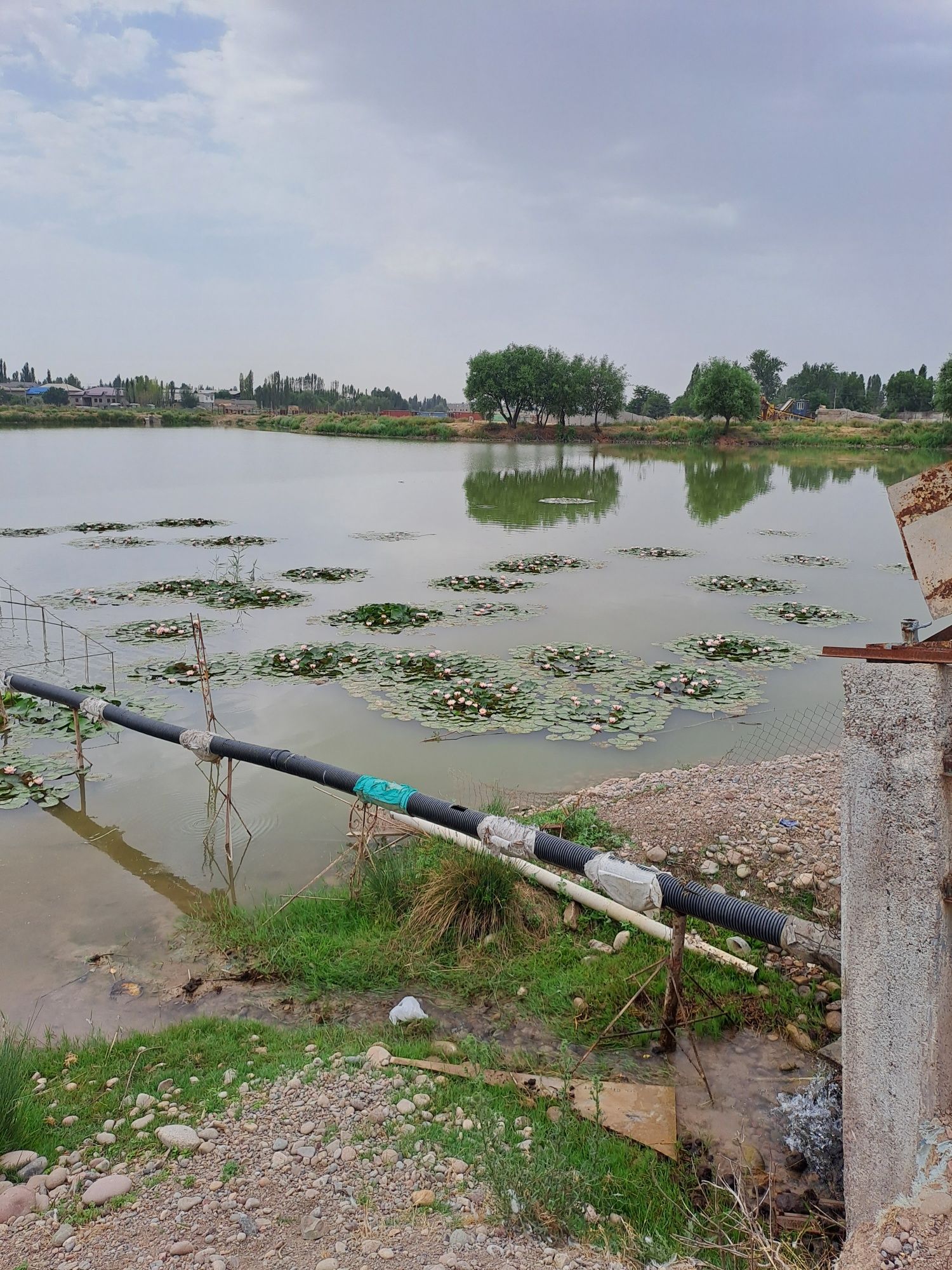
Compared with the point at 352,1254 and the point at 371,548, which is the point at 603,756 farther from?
the point at 371,548

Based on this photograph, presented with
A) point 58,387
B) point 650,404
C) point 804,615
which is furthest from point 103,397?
point 804,615

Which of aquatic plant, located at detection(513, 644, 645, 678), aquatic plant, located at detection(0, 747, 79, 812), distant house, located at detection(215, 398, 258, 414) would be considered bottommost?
aquatic plant, located at detection(0, 747, 79, 812)

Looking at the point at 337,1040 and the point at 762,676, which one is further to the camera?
the point at 762,676

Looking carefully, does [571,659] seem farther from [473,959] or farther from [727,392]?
[727,392]

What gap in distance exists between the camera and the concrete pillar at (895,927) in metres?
2.61

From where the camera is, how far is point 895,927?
269 centimetres

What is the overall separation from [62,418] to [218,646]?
242 ft

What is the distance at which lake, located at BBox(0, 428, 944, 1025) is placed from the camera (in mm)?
6066

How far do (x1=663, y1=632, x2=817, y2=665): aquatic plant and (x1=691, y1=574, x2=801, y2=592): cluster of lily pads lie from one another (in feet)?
11.6

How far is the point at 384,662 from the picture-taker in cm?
1052

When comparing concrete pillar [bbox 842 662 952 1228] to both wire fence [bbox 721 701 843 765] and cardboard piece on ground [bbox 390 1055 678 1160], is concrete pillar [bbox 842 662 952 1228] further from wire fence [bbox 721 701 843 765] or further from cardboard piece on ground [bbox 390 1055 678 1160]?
wire fence [bbox 721 701 843 765]

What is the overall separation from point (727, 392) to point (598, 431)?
12.2m

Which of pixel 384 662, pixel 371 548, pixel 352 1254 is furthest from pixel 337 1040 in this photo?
pixel 371 548

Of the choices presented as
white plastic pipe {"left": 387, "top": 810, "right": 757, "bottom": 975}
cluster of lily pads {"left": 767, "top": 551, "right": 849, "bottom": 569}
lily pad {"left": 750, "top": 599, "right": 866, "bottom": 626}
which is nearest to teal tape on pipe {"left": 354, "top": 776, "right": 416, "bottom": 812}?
white plastic pipe {"left": 387, "top": 810, "right": 757, "bottom": 975}
